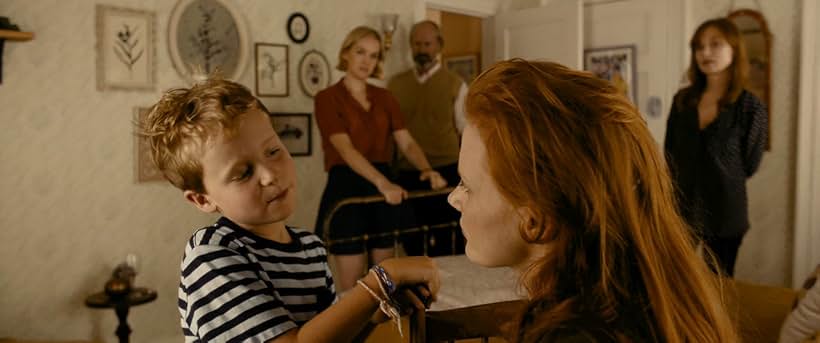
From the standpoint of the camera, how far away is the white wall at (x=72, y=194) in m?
3.38

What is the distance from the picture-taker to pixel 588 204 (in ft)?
2.60

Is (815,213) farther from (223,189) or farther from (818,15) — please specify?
(223,189)

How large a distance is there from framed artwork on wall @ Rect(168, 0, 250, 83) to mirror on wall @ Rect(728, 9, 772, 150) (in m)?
3.08

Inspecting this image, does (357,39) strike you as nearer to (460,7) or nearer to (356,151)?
(356,151)

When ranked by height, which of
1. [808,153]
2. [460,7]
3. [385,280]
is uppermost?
[460,7]

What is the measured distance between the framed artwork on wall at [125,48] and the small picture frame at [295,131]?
864 millimetres

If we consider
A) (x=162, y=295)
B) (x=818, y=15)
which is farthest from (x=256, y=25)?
(x=818, y=15)

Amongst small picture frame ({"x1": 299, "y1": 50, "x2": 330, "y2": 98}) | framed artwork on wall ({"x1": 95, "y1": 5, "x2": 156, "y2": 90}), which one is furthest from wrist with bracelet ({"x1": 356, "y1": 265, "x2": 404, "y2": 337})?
small picture frame ({"x1": 299, "y1": 50, "x2": 330, "y2": 98})

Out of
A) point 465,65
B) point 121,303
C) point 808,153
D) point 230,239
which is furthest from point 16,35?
point 808,153

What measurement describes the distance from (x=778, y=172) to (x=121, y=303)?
390 centimetres

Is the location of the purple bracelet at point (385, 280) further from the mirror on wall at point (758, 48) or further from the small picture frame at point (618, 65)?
the small picture frame at point (618, 65)

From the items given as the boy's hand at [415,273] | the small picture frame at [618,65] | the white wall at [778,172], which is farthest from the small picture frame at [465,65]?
the boy's hand at [415,273]

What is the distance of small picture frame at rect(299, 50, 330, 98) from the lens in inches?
182

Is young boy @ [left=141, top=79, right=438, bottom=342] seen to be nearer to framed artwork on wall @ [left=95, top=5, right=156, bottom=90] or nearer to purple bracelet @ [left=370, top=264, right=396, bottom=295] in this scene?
purple bracelet @ [left=370, top=264, right=396, bottom=295]
